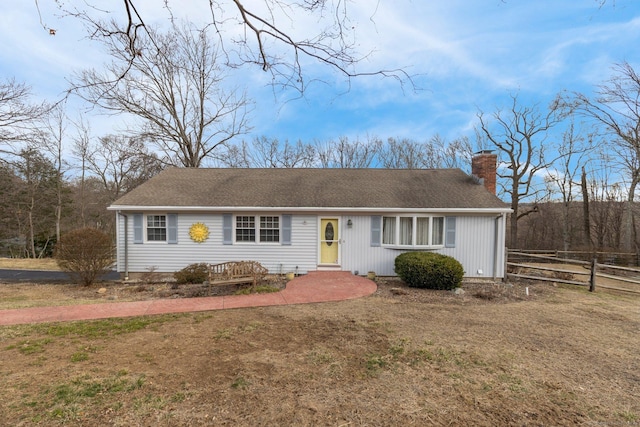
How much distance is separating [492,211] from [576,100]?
18.5 metres

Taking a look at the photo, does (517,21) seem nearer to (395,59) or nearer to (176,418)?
(395,59)

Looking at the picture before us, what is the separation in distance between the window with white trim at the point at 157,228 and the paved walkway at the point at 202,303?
12.5 ft

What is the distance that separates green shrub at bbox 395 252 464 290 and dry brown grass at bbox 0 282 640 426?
2.27 meters

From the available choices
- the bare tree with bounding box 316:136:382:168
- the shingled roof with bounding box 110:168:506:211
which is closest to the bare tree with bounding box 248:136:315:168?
the bare tree with bounding box 316:136:382:168

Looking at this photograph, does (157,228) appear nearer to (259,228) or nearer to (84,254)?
(84,254)

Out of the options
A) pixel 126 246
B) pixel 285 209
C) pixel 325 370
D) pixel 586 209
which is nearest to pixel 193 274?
pixel 126 246

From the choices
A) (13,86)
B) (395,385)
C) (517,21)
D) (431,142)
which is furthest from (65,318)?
(431,142)

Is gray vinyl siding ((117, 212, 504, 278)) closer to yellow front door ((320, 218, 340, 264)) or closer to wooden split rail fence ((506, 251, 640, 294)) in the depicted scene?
yellow front door ((320, 218, 340, 264))

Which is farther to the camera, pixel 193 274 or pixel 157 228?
pixel 157 228

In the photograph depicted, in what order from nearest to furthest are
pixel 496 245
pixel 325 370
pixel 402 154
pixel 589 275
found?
pixel 325 370
pixel 589 275
pixel 496 245
pixel 402 154

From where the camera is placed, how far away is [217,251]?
1073 centimetres

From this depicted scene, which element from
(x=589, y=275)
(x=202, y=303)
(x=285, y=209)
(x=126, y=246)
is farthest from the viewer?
(x=126, y=246)

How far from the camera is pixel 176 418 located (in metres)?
2.86

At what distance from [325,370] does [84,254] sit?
9.14 m
